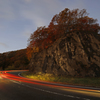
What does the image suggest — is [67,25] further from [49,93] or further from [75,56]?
[49,93]

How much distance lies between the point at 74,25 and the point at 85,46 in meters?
5.70

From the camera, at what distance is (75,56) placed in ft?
61.6

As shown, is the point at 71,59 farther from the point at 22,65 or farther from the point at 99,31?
the point at 22,65

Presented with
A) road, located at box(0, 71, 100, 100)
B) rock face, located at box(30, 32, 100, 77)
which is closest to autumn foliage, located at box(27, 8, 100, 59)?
rock face, located at box(30, 32, 100, 77)

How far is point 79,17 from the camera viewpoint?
21.7 metres

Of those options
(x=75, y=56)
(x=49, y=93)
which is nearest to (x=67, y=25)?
(x=75, y=56)

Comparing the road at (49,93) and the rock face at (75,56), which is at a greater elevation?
the rock face at (75,56)

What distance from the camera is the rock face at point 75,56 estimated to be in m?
17.0

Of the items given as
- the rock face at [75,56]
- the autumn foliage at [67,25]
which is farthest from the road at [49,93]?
the autumn foliage at [67,25]

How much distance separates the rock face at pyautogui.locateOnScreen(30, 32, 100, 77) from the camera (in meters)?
17.0

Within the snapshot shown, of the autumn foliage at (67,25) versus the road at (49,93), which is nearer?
the road at (49,93)

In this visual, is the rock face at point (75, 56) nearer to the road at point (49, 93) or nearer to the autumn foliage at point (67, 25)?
the autumn foliage at point (67, 25)

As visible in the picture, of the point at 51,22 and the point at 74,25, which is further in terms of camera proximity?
the point at 51,22

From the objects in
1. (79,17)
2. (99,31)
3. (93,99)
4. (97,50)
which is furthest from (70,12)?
(93,99)
